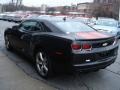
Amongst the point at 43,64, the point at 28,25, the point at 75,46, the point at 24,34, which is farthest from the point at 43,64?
the point at 28,25

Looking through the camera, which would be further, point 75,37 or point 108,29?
point 108,29

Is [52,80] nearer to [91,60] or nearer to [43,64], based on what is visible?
[43,64]

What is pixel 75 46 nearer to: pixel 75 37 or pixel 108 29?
pixel 75 37

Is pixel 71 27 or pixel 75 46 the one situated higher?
pixel 71 27

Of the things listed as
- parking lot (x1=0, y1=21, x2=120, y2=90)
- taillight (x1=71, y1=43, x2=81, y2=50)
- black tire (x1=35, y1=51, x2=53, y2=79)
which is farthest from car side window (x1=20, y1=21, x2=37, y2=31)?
taillight (x1=71, y1=43, x2=81, y2=50)

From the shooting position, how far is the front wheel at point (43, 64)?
15.5ft

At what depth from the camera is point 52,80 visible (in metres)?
4.87

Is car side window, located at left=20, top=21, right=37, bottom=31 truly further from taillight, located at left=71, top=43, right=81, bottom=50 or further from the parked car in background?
the parked car in background

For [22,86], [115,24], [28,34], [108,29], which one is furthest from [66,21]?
[115,24]

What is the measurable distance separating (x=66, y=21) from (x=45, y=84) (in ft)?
6.26

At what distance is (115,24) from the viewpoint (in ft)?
46.1

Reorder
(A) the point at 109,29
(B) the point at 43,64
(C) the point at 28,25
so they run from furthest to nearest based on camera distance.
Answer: (A) the point at 109,29
(C) the point at 28,25
(B) the point at 43,64

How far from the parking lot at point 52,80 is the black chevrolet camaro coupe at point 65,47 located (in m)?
0.30

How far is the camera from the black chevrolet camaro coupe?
4.25 metres
